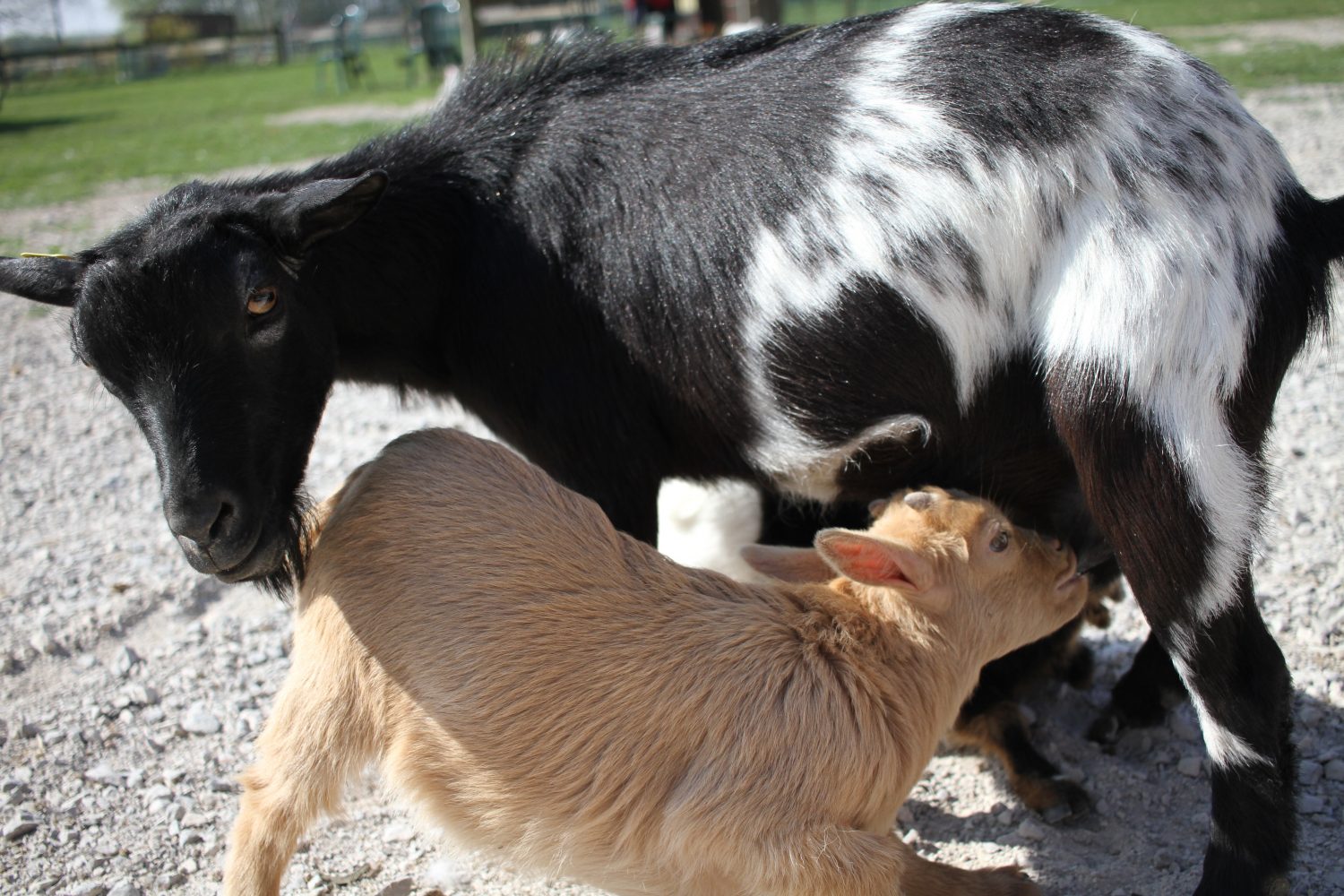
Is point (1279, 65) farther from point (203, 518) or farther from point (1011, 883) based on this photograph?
point (203, 518)

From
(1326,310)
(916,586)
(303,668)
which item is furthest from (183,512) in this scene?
(1326,310)

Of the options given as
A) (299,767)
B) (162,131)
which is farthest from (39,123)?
(299,767)

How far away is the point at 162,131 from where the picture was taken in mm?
19547

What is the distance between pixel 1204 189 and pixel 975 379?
2.13 feet

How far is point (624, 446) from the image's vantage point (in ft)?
10.5

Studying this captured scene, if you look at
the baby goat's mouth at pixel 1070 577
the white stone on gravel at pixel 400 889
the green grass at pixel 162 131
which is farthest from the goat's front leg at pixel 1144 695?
the green grass at pixel 162 131

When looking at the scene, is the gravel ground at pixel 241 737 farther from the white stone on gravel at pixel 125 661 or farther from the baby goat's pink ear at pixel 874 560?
the baby goat's pink ear at pixel 874 560

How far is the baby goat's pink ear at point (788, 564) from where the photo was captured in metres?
3.11

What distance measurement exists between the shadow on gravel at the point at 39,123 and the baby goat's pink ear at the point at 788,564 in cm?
2304

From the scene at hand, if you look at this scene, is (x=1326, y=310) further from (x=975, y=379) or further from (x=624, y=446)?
(x=624, y=446)

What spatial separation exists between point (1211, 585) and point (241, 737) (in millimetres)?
2862

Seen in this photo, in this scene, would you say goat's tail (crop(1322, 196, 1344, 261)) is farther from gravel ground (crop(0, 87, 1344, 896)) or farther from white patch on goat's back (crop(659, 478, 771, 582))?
white patch on goat's back (crop(659, 478, 771, 582))

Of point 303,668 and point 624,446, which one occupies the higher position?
point 624,446

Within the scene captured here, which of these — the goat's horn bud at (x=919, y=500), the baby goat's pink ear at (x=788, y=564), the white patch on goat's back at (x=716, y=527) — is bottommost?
the white patch on goat's back at (x=716, y=527)
